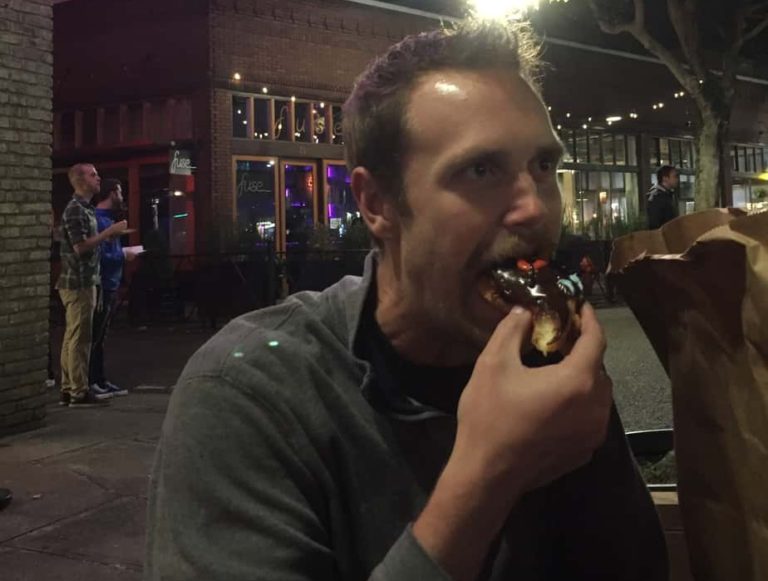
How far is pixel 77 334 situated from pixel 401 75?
20.0 feet

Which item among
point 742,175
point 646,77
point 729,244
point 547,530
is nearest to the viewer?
point 729,244

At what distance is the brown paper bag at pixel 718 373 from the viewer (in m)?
1.22

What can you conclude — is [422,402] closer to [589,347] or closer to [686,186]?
[589,347]

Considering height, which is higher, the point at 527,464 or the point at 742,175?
the point at 742,175

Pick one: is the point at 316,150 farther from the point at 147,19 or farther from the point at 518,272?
the point at 518,272

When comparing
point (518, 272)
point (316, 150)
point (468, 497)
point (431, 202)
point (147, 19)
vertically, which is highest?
point (147, 19)

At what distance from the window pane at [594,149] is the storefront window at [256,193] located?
36.1 ft

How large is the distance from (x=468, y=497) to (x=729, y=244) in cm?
57

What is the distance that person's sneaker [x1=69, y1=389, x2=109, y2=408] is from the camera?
7.06 metres

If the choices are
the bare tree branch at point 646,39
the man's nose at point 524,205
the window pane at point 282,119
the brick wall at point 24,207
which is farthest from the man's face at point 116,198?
the window pane at point 282,119

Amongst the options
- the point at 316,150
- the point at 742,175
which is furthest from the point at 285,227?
the point at 742,175

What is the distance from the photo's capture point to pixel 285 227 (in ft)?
57.0

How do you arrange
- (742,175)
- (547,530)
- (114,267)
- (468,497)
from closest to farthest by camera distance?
1. (468,497)
2. (547,530)
3. (114,267)
4. (742,175)

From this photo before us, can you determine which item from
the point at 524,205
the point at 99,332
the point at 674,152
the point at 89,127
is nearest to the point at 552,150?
the point at 524,205
